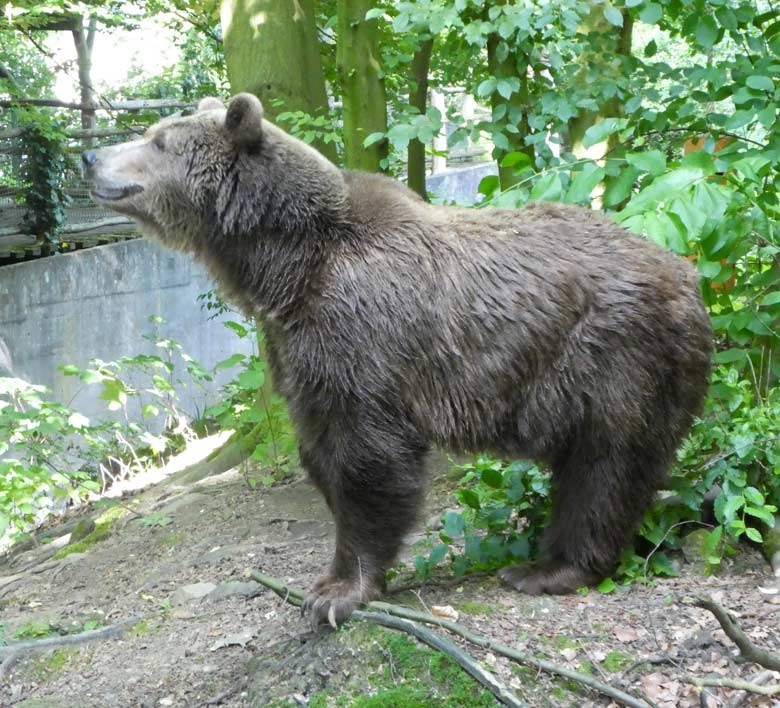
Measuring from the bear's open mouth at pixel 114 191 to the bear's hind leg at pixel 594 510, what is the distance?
2407 millimetres

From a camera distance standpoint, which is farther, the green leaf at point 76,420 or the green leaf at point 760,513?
the green leaf at point 76,420

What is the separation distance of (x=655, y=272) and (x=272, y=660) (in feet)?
8.09

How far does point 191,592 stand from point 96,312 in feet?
36.9

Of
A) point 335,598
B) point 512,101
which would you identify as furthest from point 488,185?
point 335,598

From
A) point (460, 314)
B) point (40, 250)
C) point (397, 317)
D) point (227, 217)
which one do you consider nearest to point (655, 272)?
point (460, 314)

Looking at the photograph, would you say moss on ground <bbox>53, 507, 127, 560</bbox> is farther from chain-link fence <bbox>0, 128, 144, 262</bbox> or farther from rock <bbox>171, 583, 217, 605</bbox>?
chain-link fence <bbox>0, 128, 144, 262</bbox>

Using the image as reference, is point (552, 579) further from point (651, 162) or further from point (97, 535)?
point (97, 535)

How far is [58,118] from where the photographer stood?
16797 mm

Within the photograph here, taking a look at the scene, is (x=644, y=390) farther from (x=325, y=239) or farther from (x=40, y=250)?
(x=40, y=250)

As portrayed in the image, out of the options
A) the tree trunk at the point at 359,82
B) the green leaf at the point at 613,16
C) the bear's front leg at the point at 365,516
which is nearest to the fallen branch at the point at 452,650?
the bear's front leg at the point at 365,516

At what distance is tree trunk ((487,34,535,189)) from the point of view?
6613 millimetres

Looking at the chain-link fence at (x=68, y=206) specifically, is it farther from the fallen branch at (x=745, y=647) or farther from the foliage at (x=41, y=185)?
the fallen branch at (x=745, y=647)

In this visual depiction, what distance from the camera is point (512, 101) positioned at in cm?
674

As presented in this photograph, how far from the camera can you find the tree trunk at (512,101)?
6613 millimetres
